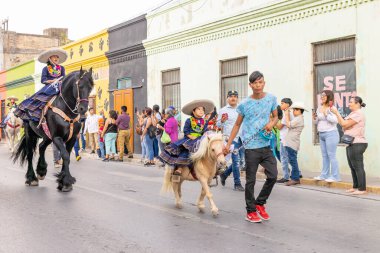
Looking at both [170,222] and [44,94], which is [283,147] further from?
[170,222]

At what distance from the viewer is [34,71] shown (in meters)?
35.0

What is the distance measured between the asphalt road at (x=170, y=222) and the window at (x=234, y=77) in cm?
646

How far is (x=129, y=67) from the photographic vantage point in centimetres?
2302

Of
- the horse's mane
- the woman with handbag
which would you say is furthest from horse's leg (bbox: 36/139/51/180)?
the woman with handbag

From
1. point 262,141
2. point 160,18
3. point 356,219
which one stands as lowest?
point 356,219

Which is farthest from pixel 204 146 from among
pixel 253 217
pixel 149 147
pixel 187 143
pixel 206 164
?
pixel 149 147

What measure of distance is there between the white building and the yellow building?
4.60 metres

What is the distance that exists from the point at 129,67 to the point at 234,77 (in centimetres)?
744

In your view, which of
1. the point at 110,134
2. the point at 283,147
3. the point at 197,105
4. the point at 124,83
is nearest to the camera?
the point at 197,105

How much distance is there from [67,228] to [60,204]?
1783mm

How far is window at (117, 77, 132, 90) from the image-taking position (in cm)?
2309

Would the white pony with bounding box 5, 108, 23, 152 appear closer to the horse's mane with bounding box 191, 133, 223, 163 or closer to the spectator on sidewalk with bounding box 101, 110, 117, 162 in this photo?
the spectator on sidewalk with bounding box 101, 110, 117, 162

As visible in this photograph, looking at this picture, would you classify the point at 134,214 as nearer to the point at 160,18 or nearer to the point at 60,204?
the point at 60,204

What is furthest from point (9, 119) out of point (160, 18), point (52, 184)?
point (52, 184)
